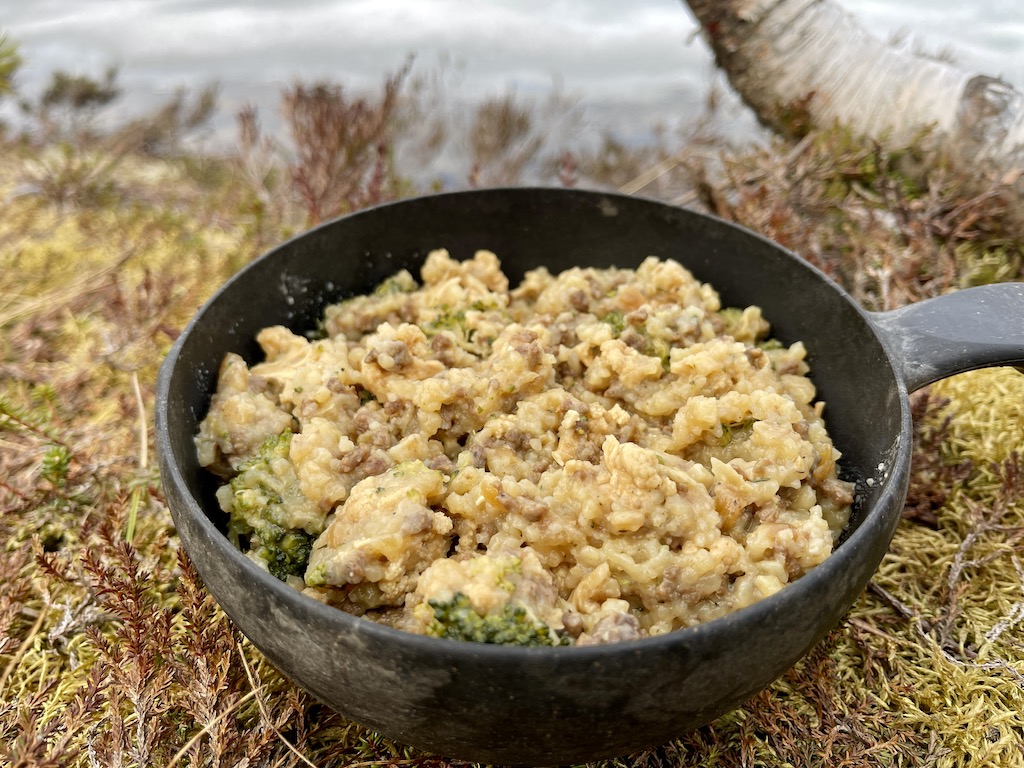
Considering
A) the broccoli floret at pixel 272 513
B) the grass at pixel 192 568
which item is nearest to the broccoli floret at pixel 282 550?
the broccoli floret at pixel 272 513

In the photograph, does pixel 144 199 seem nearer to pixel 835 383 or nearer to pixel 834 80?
pixel 834 80

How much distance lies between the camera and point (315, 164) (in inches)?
173

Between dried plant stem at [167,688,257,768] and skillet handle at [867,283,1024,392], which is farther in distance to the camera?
skillet handle at [867,283,1024,392]

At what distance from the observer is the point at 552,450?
2141 millimetres

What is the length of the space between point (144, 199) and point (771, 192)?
4.26 meters

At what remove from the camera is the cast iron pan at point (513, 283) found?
4.93 feet

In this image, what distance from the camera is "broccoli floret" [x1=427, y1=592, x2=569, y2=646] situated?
1614mm

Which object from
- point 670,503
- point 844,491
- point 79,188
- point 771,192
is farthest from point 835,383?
point 79,188

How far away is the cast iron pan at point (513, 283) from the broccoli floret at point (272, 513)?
0.14 metres

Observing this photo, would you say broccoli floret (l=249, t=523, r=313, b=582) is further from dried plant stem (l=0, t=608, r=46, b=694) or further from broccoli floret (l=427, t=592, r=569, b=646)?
dried plant stem (l=0, t=608, r=46, b=694)

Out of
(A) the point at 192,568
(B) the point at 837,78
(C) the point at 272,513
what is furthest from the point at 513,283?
(B) the point at 837,78

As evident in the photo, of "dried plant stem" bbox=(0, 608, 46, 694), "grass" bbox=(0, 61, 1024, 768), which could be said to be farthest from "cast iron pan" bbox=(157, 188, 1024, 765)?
"dried plant stem" bbox=(0, 608, 46, 694)

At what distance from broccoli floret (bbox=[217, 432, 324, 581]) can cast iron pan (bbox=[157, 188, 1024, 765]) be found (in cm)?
14

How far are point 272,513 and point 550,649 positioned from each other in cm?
90
